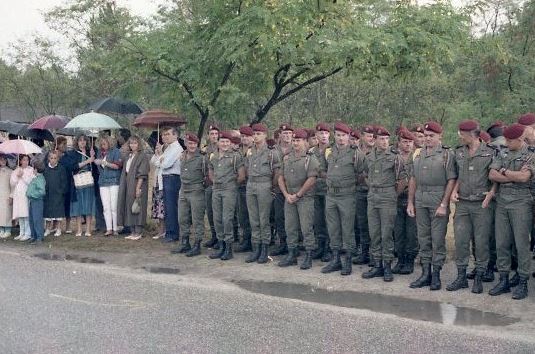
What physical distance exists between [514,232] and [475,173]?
29.8 inches

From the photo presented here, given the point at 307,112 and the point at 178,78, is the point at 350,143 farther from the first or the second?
the point at 307,112

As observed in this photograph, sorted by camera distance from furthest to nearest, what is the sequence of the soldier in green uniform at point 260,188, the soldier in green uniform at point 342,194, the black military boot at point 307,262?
the soldier in green uniform at point 260,188 → the black military boot at point 307,262 → the soldier in green uniform at point 342,194

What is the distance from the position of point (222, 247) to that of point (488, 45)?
18.3 ft

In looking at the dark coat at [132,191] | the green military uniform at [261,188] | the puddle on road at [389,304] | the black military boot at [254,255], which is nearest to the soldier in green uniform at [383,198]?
the puddle on road at [389,304]

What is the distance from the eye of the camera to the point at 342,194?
9.02 metres

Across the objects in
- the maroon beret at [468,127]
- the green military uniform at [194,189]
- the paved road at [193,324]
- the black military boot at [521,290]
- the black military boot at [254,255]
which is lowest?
the paved road at [193,324]

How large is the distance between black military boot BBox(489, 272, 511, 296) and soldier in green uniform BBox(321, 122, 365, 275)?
6.20 feet

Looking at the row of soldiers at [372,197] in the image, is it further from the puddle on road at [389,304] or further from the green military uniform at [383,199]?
the puddle on road at [389,304]

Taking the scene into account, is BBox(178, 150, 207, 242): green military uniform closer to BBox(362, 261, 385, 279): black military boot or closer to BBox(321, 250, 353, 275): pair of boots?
BBox(321, 250, 353, 275): pair of boots

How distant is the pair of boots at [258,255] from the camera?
9.80 metres

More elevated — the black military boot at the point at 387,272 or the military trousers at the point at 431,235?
the military trousers at the point at 431,235

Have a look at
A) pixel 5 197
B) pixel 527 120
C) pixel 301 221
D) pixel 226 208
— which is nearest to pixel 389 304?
pixel 301 221

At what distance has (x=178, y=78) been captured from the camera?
11.9 meters

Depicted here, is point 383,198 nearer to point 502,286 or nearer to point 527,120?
point 502,286
